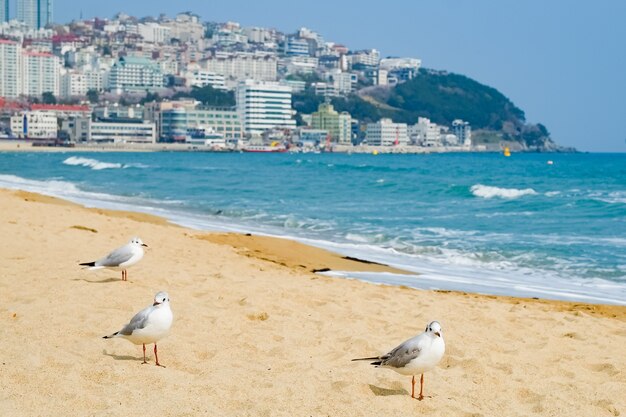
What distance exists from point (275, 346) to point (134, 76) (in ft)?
558

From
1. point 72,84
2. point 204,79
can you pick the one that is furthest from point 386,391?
point 204,79

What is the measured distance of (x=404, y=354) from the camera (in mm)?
4938

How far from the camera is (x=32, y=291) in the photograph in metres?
7.15

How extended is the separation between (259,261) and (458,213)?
1258 centimetres

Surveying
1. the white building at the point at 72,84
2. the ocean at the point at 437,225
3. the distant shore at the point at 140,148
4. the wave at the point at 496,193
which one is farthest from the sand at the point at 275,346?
the white building at the point at 72,84

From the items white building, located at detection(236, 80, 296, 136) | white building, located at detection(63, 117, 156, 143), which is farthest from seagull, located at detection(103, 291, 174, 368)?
white building, located at detection(236, 80, 296, 136)

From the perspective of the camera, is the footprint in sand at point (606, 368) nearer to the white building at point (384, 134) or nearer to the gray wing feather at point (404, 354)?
the gray wing feather at point (404, 354)

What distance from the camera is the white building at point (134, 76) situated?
170 metres

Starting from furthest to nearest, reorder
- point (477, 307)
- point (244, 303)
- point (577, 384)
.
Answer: point (477, 307) < point (244, 303) < point (577, 384)

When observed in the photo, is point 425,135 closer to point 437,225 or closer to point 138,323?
point 437,225

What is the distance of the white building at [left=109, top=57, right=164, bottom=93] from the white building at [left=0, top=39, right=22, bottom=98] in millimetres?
16535

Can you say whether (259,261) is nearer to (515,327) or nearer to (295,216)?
(515,327)

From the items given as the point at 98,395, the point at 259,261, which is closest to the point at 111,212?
the point at 259,261

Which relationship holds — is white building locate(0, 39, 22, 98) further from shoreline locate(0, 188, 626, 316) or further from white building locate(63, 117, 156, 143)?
shoreline locate(0, 188, 626, 316)
